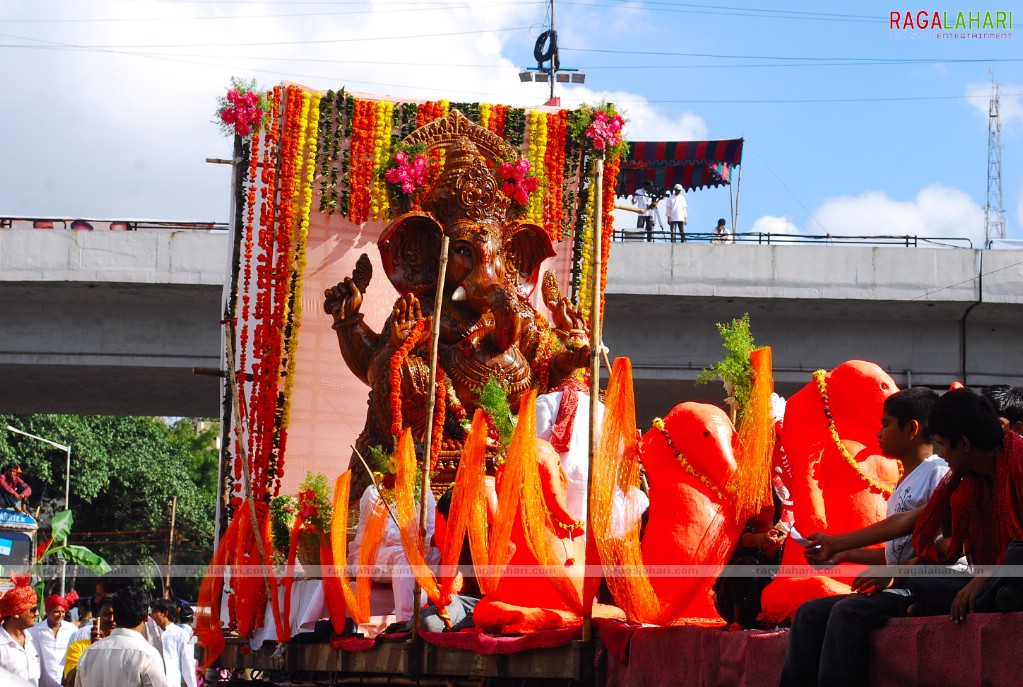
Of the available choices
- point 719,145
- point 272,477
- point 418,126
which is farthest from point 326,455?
point 719,145

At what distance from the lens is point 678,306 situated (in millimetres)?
14781

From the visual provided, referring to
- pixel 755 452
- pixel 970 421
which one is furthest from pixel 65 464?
pixel 970 421

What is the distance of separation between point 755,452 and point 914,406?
0.76 m

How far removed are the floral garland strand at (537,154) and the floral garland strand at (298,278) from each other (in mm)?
1596

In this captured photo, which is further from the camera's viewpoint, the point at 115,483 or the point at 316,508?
the point at 115,483

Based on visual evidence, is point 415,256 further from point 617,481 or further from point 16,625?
point 617,481

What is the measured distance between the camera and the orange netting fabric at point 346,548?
23.1ft

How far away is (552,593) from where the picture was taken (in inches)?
244

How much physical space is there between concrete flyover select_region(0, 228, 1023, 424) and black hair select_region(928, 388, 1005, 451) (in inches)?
409

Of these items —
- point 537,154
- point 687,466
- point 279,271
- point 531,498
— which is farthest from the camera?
point 537,154

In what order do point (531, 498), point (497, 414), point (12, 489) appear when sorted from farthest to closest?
point (12, 489), point (497, 414), point (531, 498)

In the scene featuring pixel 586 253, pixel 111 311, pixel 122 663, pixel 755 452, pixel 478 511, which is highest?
pixel 586 253

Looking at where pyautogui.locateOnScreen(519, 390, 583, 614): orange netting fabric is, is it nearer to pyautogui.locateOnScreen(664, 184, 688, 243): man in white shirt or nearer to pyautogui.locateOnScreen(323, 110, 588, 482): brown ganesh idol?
pyautogui.locateOnScreen(323, 110, 588, 482): brown ganesh idol

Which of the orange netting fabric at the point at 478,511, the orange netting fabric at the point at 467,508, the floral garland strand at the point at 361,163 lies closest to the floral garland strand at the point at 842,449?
the orange netting fabric at the point at 478,511
